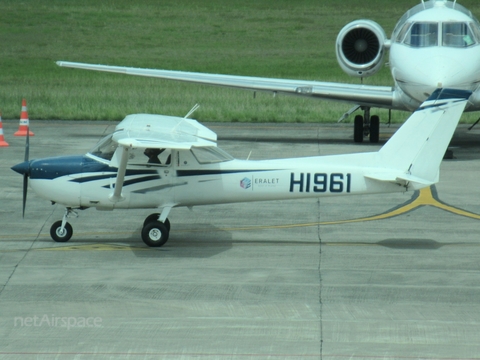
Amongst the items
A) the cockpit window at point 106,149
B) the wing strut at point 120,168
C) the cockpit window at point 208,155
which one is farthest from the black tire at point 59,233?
the cockpit window at point 208,155

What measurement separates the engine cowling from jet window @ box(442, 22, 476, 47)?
2987 millimetres

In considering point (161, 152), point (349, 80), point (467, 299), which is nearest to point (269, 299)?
point (467, 299)

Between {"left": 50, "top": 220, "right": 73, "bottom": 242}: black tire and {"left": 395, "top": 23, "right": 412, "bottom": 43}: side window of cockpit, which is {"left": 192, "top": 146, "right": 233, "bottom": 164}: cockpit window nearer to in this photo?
{"left": 50, "top": 220, "right": 73, "bottom": 242}: black tire

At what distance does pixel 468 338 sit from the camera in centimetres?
1027

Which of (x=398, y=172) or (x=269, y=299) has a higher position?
(x=398, y=172)

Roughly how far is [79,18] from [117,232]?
5475 centimetres

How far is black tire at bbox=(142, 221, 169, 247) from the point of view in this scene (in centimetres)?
1398

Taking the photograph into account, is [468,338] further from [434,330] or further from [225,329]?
[225,329]

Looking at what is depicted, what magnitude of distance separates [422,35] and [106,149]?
10337mm

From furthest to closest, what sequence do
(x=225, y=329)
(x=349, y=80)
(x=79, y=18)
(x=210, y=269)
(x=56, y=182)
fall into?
(x=79, y=18)
(x=349, y=80)
(x=56, y=182)
(x=210, y=269)
(x=225, y=329)

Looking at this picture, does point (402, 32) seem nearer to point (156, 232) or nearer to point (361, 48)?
point (361, 48)

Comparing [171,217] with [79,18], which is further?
[79,18]

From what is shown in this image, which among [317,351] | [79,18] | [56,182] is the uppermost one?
[79,18]

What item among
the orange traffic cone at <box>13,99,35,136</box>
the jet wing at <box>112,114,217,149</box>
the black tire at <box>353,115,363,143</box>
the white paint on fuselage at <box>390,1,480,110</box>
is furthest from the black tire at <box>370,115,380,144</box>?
the jet wing at <box>112,114,217,149</box>
